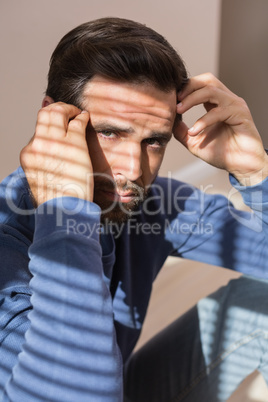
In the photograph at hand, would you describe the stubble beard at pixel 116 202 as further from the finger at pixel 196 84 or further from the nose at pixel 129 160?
the finger at pixel 196 84

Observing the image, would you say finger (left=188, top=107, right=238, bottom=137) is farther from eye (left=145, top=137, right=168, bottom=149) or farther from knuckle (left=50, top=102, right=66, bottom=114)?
knuckle (left=50, top=102, right=66, bottom=114)

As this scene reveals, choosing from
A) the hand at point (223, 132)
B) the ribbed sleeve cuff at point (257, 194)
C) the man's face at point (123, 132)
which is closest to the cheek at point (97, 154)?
the man's face at point (123, 132)

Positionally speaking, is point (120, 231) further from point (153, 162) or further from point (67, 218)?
point (67, 218)

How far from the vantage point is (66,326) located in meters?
0.81

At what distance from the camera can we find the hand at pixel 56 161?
91cm

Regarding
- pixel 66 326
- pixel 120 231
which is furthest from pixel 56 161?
pixel 120 231

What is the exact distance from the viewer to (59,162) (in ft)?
3.04

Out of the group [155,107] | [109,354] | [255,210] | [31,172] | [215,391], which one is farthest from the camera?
[215,391]

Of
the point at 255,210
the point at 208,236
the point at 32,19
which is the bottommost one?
the point at 208,236

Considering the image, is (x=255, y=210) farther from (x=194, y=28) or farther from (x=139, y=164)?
(x=194, y=28)

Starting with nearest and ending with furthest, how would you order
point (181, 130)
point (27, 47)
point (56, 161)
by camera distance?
point (56, 161) < point (181, 130) < point (27, 47)

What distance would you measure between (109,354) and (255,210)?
0.59 m

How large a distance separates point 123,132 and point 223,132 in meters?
0.31

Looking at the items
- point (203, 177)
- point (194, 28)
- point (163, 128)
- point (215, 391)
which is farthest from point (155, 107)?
point (203, 177)
